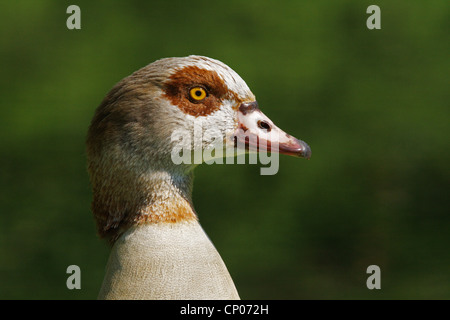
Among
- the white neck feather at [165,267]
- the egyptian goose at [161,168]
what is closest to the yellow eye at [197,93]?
the egyptian goose at [161,168]

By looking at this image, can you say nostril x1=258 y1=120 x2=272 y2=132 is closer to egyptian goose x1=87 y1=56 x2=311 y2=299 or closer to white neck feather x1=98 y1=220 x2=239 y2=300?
egyptian goose x1=87 y1=56 x2=311 y2=299

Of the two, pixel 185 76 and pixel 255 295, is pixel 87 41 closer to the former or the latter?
pixel 255 295

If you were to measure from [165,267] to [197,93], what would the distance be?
47 cm

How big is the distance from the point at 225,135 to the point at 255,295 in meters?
2.28

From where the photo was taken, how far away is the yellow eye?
2008 mm

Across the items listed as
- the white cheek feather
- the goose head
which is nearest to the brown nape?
the goose head

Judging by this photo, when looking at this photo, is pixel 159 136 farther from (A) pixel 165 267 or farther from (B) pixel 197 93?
(A) pixel 165 267

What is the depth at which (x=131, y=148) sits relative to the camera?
1.96 meters

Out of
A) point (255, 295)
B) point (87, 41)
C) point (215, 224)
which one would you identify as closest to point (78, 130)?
point (87, 41)

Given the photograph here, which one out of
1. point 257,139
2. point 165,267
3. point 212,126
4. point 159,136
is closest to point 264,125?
point 257,139

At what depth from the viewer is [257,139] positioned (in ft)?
6.78

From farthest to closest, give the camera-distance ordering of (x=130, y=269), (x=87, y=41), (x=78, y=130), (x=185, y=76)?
(x=87, y=41), (x=78, y=130), (x=185, y=76), (x=130, y=269)

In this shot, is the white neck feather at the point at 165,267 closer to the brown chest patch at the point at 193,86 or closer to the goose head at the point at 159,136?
the goose head at the point at 159,136

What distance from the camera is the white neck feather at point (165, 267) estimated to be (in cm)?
184
